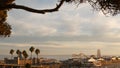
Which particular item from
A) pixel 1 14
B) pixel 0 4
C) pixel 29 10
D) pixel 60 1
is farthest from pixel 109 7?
pixel 1 14

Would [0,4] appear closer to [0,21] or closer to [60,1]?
[60,1]

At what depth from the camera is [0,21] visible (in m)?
17.2

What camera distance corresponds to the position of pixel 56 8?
37.2 feet

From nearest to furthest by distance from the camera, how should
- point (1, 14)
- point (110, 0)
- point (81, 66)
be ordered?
point (110, 0) < point (1, 14) < point (81, 66)

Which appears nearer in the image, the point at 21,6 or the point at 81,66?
the point at 21,6

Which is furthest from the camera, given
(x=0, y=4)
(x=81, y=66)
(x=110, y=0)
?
(x=81, y=66)

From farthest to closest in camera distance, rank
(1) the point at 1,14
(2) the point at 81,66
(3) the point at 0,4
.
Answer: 1. (2) the point at 81,66
2. (1) the point at 1,14
3. (3) the point at 0,4

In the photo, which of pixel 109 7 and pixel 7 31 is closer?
pixel 109 7

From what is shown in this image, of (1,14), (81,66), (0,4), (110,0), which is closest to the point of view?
(0,4)

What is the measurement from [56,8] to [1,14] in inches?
244

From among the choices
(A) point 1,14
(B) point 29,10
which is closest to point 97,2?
(B) point 29,10

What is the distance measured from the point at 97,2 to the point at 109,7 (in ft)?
1.44

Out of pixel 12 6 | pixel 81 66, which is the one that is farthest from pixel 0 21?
pixel 81 66

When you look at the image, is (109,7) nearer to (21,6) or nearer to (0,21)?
(21,6)
